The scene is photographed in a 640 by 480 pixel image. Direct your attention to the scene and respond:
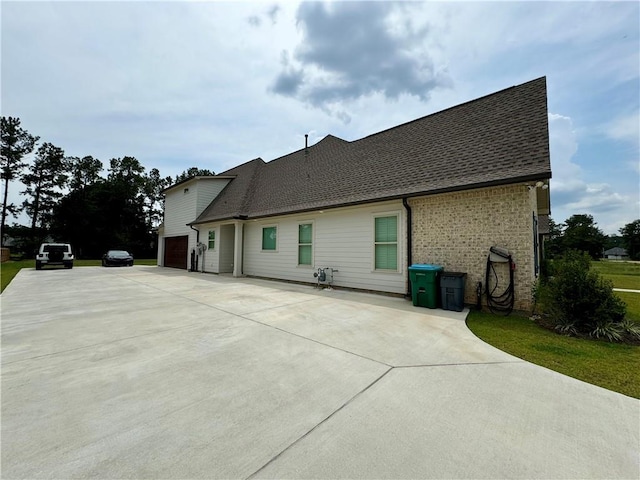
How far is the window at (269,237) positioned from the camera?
13219mm

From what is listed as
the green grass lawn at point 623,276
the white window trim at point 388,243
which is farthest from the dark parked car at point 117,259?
the green grass lawn at point 623,276

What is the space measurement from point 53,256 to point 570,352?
27.6 m

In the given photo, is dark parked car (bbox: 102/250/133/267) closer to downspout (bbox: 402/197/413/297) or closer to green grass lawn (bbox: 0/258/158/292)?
green grass lawn (bbox: 0/258/158/292)

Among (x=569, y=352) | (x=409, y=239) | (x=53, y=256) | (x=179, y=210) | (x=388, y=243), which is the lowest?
(x=569, y=352)

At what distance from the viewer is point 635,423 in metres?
2.35

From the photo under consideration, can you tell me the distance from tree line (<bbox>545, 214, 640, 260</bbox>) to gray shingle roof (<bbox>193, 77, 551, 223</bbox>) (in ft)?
181

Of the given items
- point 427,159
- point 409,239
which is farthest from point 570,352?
point 427,159

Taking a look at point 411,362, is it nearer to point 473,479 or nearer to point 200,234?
point 473,479

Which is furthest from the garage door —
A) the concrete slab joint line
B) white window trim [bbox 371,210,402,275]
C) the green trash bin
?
the concrete slab joint line

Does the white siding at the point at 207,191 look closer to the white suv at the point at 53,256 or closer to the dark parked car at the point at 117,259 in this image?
the dark parked car at the point at 117,259

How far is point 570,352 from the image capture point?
411 centimetres

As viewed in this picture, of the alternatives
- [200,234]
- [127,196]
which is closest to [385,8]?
[200,234]

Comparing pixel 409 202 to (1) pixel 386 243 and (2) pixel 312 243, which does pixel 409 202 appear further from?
(2) pixel 312 243

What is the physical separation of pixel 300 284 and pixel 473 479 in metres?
10.1
